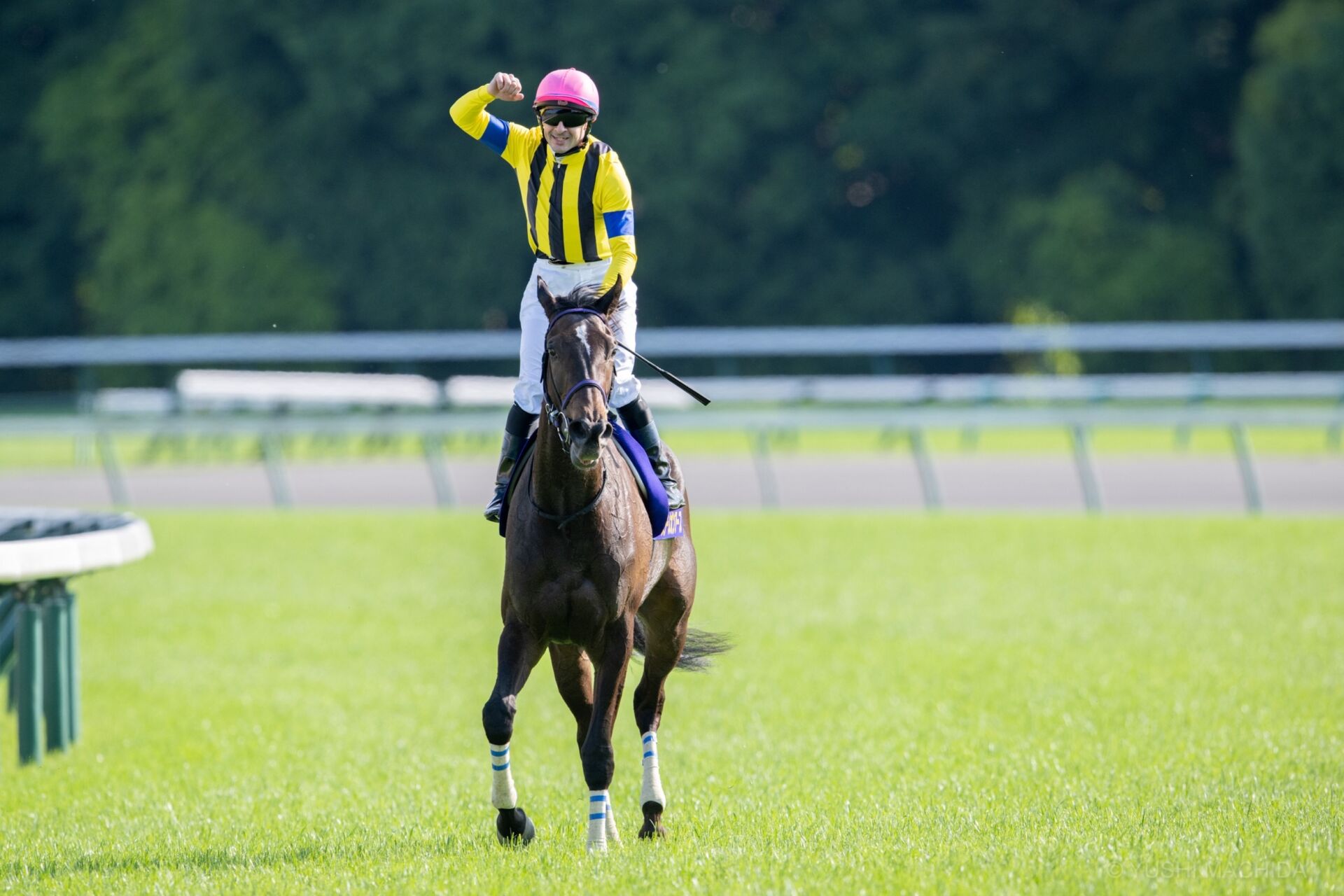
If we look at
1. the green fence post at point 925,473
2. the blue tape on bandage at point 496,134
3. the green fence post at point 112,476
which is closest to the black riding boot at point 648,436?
the blue tape on bandage at point 496,134

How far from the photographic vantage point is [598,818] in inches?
237

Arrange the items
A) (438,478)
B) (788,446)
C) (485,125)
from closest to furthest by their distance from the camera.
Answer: (485,125) < (438,478) < (788,446)

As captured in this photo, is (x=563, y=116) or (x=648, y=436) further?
(x=648, y=436)

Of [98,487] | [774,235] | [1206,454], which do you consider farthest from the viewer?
[774,235]

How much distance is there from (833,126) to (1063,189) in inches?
257

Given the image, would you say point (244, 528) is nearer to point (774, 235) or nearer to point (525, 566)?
point (525, 566)

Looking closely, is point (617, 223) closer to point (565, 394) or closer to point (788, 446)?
point (565, 394)

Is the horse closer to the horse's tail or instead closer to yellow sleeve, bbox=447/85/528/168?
yellow sleeve, bbox=447/85/528/168

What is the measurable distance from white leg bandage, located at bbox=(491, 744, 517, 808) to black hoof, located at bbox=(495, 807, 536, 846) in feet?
→ 0.15

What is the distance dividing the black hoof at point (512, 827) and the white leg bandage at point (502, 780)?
0.05 meters

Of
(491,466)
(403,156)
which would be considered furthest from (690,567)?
(403,156)

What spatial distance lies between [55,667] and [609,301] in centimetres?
415

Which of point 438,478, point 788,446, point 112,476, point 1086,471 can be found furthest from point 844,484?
→ point 112,476

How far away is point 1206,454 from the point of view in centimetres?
2295
